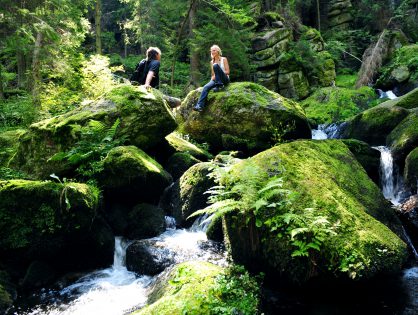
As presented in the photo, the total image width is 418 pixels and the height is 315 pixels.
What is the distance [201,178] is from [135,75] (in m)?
4.95

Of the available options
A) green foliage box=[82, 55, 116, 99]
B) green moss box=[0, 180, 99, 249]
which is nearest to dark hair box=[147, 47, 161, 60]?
green foliage box=[82, 55, 116, 99]

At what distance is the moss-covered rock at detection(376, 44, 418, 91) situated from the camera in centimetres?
2033

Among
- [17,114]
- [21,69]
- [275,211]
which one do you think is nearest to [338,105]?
[275,211]

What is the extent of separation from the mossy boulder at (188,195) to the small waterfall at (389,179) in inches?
205

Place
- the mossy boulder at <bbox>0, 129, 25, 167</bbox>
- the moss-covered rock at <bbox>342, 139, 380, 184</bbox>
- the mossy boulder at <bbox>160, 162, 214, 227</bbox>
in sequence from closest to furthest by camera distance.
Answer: the mossy boulder at <bbox>160, 162, 214, 227</bbox> → the mossy boulder at <bbox>0, 129, 25, 167</bbox> → the moss-covered rock at <bbox>342, 139, 380, 184</bbox>

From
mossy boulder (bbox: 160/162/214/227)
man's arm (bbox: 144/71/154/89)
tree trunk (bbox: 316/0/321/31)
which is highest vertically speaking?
tree trunk (bbox: 316/0/321/31)

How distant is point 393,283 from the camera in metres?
5.79

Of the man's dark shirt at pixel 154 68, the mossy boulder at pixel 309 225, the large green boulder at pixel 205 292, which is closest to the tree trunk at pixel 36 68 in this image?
the man's dark shirt at pixel 154 68

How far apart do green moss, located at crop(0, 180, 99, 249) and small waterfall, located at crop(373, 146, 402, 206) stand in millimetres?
8132

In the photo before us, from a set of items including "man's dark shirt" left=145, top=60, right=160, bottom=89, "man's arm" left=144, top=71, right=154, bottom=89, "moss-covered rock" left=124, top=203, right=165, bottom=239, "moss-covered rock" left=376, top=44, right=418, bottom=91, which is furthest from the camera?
"moss-covered rock" left=376, top=44, right=418, bottom=91

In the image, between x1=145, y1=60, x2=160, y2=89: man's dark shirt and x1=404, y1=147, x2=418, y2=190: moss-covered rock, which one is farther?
x1=145, y1=60, x2=160, y2=89: man's dark shirt

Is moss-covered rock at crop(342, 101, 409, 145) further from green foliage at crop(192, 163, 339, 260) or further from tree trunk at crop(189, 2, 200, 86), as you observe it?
tree trunk at crop(189, 2, 200, 86)

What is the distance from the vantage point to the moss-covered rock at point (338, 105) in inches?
672

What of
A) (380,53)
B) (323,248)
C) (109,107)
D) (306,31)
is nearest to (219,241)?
(323,248)
